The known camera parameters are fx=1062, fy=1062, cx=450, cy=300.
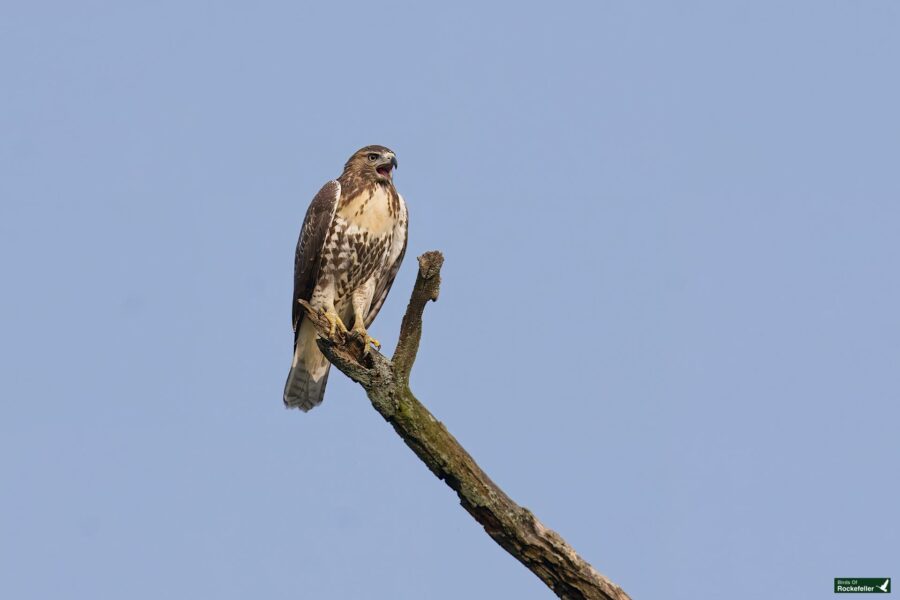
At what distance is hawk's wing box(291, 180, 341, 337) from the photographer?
9742mm

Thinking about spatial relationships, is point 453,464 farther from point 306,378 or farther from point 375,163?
point 375,163

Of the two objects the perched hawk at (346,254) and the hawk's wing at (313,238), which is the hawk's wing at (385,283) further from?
the hawk's wing at (313,238)

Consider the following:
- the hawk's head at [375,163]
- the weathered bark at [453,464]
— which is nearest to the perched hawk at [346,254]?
the hawk's head at [375,163]

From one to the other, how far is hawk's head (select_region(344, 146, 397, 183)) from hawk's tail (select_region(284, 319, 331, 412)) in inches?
61.2

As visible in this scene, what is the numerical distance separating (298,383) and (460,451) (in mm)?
3719

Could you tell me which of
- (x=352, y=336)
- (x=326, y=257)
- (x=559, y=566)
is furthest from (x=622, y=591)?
(x=326, y=257)

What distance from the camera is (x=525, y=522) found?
20.8ft

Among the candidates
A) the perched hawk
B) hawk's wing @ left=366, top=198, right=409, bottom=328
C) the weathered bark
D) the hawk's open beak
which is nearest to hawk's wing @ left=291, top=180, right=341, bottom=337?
the perched hawk

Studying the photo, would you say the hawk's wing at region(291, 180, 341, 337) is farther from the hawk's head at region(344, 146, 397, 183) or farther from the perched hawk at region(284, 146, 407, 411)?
the hawk's head at region(344, 146, 397, 183)

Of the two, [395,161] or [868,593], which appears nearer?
[868,593]

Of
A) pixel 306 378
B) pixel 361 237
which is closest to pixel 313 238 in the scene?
pixel 361 237

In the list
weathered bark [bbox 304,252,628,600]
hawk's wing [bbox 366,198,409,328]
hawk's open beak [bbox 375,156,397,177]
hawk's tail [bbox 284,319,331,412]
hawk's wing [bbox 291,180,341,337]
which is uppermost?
hawk's open beak [bbox 375,156,397,177]

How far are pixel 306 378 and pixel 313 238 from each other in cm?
135

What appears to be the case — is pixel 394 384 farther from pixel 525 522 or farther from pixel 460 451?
pixel 525 522
